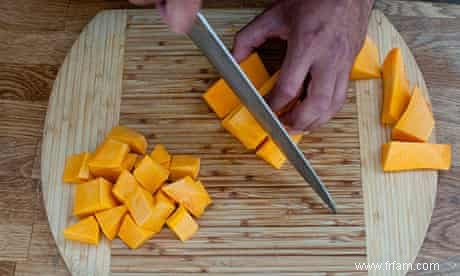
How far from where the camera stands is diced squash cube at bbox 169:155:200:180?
1.63 metres

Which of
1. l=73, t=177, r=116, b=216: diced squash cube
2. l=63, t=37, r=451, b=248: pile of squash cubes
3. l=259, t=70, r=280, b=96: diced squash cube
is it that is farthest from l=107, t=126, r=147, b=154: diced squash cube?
l=259, t=70, r=280, b=96: diced squash cube

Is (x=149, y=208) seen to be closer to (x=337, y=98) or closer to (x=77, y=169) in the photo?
(x=77, y=169)

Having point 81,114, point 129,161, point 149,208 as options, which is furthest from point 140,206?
point 81,114

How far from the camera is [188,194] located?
1.59 meters

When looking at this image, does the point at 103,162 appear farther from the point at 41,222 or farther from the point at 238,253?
the point at 238,253

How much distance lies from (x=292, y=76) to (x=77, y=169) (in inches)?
23.5

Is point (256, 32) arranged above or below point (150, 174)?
above

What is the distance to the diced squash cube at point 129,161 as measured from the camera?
1619mm

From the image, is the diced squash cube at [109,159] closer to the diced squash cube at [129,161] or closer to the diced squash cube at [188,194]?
the diced squash cube at [129,161]

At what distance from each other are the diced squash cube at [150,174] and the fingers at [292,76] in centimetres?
32

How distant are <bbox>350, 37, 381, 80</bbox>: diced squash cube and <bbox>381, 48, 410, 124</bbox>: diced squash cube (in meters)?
0.03

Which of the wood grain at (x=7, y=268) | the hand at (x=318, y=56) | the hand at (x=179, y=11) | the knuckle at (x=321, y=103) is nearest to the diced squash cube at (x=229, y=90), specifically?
the hand at (x=318, y=56)

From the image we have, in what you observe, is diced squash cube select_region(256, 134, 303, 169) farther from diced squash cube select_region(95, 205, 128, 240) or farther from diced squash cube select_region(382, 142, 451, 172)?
diced squash cube select_region(95, 205, 128, 240)

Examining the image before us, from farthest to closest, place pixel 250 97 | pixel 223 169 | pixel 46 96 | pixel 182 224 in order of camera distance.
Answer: pixel 46 96 → pixel 223 169 → pixel 182 224 → pixel 250 97
